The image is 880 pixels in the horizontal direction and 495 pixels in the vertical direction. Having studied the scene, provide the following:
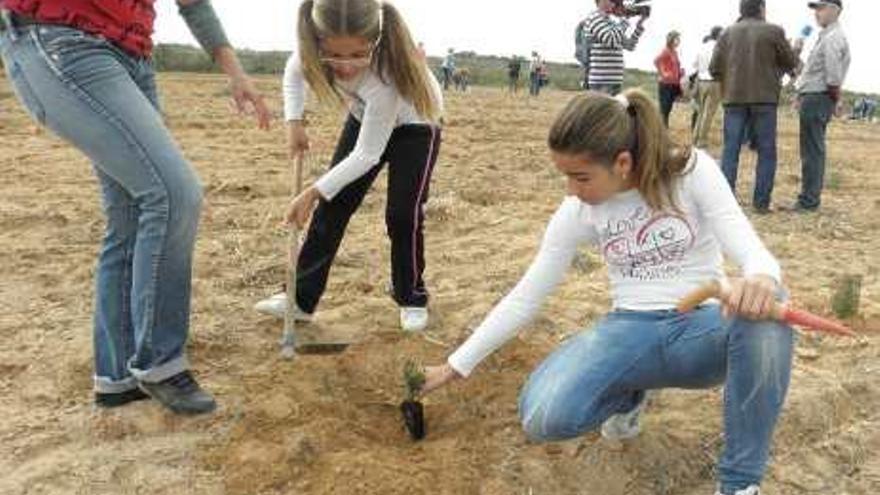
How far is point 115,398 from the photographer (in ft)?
11.1

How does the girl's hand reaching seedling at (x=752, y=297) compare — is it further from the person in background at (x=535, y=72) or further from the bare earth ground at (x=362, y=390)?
the person in background at (x=535, y=72)

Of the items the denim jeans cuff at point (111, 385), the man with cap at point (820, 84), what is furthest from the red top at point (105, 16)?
the man with cap at point (820, 84)

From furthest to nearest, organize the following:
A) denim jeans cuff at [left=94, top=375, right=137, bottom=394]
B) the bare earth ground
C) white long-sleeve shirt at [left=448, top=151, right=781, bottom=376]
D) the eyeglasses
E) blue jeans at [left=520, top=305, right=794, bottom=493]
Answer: the eyeglasses < denim jeans cuff at [left=94, top=375, right=137, bottom=394] < the bare earth ground < white long-sleeve shirt at [left=448, top=151, right=781, bottom=376] < blue jeans at [left=520, top=305, right=794, bottom=493]

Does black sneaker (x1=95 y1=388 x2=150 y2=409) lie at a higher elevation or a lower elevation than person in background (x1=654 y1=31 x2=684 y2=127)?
lower

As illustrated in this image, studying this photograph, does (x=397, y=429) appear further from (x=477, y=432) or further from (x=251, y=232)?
(x=251, y=232)

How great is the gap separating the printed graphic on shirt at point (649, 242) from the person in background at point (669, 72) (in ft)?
30.4

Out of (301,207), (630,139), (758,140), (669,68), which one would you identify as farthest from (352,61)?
(669,68)

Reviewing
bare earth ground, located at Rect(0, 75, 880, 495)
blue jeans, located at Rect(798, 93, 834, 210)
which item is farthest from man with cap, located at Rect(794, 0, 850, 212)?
bare earth ground, located at Rect(0, 75, 880, 495)

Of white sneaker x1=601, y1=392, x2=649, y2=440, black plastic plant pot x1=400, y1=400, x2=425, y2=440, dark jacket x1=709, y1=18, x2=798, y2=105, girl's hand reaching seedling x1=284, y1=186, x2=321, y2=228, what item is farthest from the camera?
dark jacket x1=709, y1=18, x2=798, y2=105

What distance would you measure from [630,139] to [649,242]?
35cm

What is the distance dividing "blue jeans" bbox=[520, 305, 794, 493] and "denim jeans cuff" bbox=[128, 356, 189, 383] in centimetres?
117

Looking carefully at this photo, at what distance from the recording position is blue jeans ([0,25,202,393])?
2.88 metres

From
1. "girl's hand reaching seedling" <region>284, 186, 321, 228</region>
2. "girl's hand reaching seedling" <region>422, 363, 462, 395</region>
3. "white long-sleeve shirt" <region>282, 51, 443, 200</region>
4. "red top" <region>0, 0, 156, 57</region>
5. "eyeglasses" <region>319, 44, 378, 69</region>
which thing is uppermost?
"red top" <region>0, 0, 156, 57</region>

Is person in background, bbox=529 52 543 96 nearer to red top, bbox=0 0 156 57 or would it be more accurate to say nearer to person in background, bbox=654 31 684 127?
person in background, bbox=654 31 684 127
